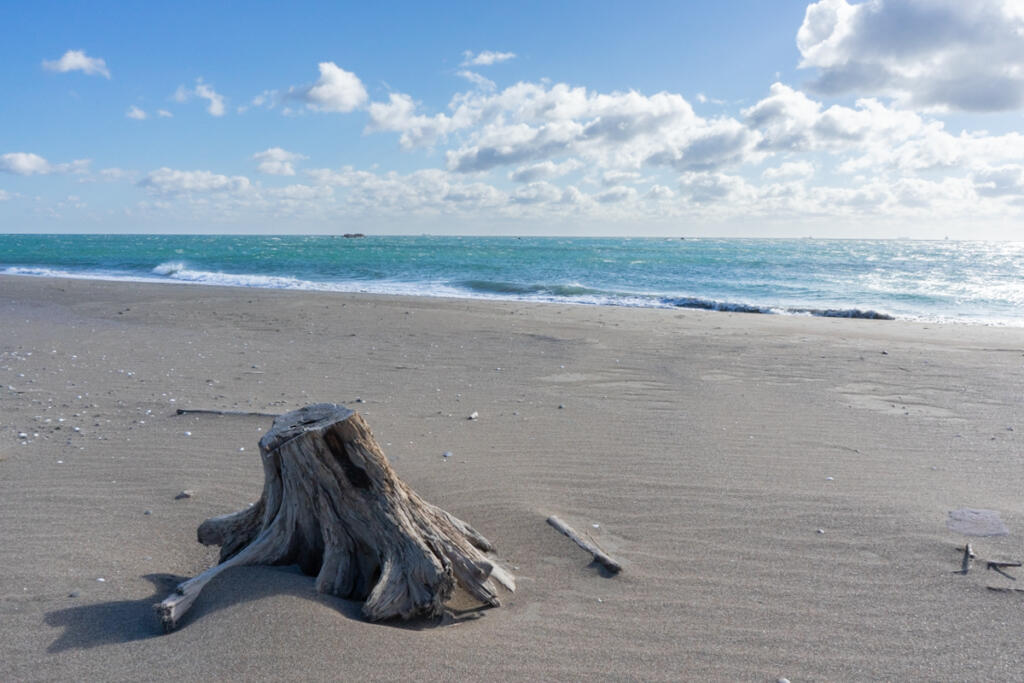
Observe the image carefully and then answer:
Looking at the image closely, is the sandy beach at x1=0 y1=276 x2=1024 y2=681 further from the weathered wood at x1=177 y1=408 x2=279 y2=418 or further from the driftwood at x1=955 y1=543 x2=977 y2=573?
the weathered wood at x1=177 y1=408 x2=279 y2=418

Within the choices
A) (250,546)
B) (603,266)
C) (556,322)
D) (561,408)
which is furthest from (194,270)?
(250,546)

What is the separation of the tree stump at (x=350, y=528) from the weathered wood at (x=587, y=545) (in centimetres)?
78

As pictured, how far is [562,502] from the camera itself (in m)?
5.11

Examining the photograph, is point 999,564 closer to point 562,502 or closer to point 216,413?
point 562,502

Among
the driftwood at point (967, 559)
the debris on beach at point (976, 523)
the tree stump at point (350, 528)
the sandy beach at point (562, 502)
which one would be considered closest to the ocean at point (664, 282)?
the sandy beach at point (562, 502)

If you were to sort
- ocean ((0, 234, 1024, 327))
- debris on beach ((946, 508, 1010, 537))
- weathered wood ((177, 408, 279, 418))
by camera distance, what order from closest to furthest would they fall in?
1. debris on beach ((946, 508, 1010, 537))
2. weathered wood ((177, 408, 279, 418))
3. ocean ((0, 234, 1024, 327))

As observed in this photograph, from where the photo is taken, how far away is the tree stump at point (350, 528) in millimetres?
3436

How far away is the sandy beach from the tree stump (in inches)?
6.2

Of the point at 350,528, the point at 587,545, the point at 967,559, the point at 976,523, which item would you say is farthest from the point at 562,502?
the point at 976,523

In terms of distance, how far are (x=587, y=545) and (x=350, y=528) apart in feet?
5.24

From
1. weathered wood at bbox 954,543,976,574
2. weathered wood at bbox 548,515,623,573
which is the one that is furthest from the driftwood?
weathered wood at bbox 548,515,623,573

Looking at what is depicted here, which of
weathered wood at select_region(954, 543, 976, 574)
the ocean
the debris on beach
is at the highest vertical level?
the ocean

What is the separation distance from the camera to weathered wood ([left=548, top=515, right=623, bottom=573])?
411 cm

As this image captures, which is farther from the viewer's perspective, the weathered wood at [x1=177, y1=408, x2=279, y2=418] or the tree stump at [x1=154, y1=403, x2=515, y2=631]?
the weathered wood at [x1=177, y1=408, x2=279, y2=418]
